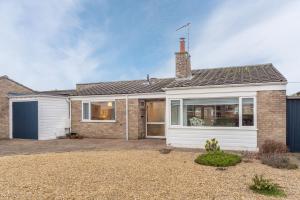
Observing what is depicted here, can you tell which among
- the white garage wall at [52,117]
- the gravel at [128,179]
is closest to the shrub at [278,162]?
the gravel at [128,179]

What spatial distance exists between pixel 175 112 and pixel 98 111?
681 cm

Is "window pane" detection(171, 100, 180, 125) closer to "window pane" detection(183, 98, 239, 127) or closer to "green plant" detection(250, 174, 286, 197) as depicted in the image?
"window pane" detection(183, 98, 239, 127)

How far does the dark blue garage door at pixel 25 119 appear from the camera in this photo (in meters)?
16.0

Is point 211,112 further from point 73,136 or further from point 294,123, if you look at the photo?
point 73,136

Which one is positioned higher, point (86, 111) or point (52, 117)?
point (86, 111)

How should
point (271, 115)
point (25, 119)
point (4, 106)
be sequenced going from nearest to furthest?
point (271, 115) < point (25, 119) < point (4, 106)

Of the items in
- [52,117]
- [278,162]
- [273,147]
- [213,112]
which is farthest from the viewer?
[52,117]

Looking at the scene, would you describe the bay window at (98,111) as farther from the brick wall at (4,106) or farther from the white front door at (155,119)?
the brick wall at (4,106)

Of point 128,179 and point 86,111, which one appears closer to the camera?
point 128,179

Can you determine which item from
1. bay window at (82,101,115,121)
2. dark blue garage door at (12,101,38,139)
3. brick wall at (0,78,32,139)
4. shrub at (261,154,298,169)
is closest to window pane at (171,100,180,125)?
shrub at (261,154,298,169)

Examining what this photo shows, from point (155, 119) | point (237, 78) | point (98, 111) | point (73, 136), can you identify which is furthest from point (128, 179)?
point (73, 136)

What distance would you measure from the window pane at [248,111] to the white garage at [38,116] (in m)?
12.5

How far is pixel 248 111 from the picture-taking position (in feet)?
36.2

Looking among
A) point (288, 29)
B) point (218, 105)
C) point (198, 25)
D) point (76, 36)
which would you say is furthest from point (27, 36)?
point (288, 29)
